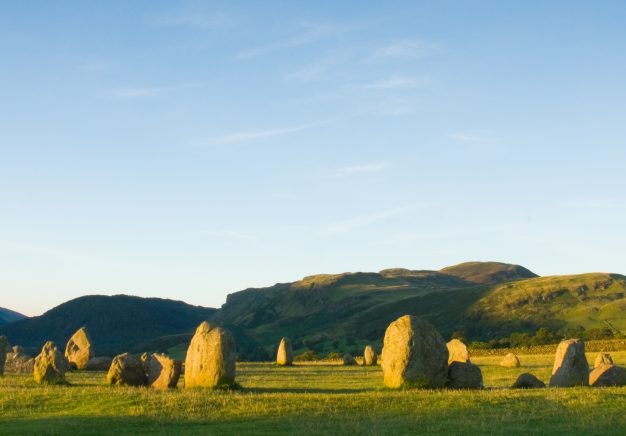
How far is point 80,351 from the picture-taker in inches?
1975

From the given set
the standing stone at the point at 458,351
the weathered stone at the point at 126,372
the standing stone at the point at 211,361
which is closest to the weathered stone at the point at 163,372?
the weathered stone at the point at 126,372

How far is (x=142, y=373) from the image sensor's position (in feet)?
116

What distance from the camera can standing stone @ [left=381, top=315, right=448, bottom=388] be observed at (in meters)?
30.4

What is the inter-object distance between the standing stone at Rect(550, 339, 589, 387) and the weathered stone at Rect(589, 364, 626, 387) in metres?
0.62

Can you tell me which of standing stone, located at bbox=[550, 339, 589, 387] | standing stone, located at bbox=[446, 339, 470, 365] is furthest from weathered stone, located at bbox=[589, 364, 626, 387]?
standing stone, located at bbox=[446, 339, 470, 365]

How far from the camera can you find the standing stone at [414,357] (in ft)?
99.9

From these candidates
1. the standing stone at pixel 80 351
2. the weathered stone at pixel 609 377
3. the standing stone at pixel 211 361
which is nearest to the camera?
the standing stone at pixel 211 361

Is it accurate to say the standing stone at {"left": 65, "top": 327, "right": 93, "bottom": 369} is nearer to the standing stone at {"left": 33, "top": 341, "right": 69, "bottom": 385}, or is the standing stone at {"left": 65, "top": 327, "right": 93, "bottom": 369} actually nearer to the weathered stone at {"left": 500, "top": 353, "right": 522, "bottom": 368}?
the standing stone at {"left": 33, "top": 341, "right": 69, "bottom": 385}

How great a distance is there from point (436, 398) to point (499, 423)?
176 inches

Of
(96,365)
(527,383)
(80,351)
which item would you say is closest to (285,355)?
(96,365)

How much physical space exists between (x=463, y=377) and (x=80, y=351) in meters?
29.4

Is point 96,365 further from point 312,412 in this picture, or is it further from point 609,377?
point 609,377

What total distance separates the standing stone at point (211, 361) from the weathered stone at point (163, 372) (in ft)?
2.23

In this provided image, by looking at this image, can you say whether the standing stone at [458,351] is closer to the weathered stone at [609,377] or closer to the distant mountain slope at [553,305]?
the weathered stone at [609,377]
